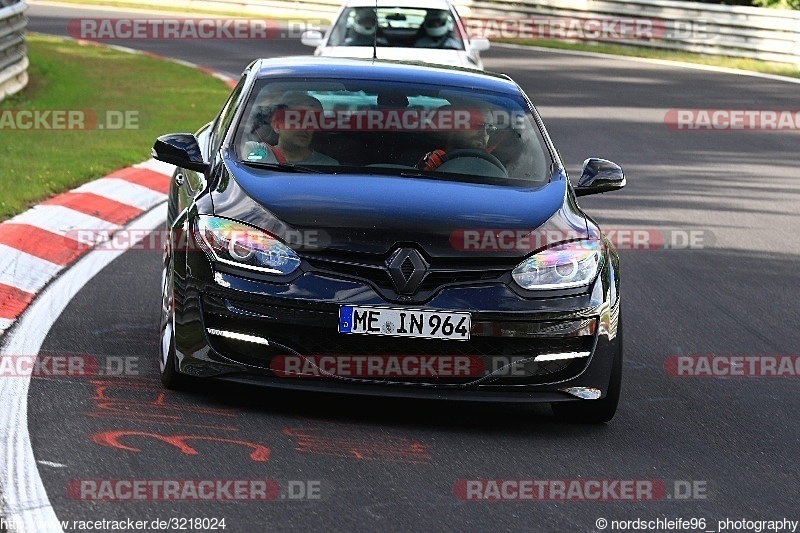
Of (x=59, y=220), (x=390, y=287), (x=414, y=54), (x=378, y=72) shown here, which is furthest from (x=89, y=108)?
(x=390, y=287)

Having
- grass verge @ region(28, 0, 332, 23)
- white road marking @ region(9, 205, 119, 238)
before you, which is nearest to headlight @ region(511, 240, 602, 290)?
white road marking @ region(9, 205, 119, 238)

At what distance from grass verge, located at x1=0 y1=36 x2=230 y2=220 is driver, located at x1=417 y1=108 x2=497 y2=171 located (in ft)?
13.7

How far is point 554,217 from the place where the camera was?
6.89 meters

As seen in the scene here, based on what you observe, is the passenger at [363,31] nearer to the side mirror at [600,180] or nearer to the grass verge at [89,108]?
the grass verge at [89,108]

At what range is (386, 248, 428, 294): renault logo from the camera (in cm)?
633

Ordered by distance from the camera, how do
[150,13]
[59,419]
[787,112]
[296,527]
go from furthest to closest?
1. [150,13]
2. [787,112]
3. [59,419]
4. [296,527]

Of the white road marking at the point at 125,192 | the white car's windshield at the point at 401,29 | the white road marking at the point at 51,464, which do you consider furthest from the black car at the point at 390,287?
the white car's windshield at the point at 401,29

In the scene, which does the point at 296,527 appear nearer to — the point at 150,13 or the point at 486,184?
the point at 486,184

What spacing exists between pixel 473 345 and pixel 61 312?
282cm

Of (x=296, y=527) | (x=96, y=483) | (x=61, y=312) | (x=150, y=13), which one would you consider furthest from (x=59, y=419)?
(x=150, y=13)

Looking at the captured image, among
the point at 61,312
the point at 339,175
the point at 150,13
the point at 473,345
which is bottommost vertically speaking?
the point at 150,13

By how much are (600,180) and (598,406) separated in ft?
4.68

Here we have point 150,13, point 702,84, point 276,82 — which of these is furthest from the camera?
point 150,13

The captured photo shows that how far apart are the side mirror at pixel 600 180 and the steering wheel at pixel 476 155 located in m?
0.42
